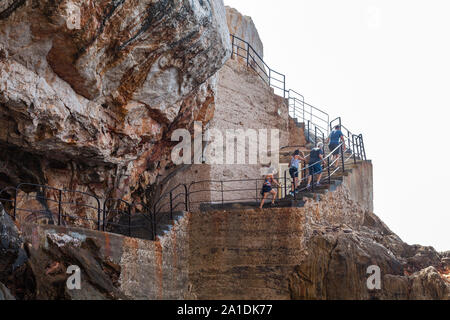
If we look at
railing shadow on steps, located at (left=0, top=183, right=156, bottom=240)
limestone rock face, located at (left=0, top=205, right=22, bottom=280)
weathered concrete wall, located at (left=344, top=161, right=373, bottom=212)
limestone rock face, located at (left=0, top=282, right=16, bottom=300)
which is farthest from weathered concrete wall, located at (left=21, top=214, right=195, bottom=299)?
weathered concrete wall, located at (left=344, top=161, right=373, bottom=212)

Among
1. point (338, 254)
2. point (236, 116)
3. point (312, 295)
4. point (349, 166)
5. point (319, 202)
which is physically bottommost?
point (312, 295)

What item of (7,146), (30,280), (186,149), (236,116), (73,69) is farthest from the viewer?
(236,116)

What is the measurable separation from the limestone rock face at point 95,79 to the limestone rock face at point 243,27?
7404mm

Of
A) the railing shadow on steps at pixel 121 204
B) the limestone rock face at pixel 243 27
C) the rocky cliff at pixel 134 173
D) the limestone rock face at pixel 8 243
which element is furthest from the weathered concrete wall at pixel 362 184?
the limestone rock face at pixel 8 243

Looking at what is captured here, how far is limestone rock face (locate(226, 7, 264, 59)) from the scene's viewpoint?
2205 cm

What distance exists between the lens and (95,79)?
12016 millimetres

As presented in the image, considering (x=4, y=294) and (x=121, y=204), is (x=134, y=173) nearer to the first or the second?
(x=121, y=204)

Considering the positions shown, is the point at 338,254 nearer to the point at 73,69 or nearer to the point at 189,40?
the point at 189,40

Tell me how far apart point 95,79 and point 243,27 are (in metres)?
11.3

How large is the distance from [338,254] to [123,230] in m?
4.81

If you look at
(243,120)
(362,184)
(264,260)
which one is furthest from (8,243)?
(362,184)

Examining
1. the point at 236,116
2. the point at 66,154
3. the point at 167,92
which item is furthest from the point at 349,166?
the point at 66,154

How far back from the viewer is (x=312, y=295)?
12.8 metres

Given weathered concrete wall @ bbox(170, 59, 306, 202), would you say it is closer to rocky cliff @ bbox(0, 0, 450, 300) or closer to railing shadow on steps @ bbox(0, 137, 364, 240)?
railing shadow on steps @ bbox(0, 137, 364, 240)
